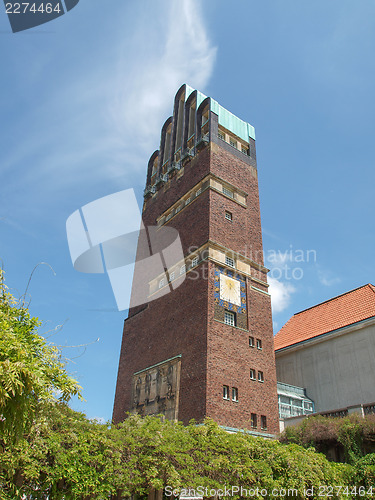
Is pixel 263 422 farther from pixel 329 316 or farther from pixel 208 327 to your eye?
pixel 329 316

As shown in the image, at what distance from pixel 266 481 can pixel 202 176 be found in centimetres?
2290

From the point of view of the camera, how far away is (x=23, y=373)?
7.90 metres

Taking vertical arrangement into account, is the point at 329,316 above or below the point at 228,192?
below

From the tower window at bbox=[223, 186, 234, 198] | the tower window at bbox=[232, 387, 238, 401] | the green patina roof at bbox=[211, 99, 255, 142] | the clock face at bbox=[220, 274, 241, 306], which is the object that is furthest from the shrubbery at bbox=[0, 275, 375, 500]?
the green patina roof at bbox=[211, 99, 255, 142]

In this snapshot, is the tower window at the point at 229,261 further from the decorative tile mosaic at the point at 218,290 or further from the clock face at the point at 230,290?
the clock face at the point at 230,290

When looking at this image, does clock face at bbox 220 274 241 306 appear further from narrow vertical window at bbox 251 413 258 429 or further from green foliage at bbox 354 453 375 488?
green foliage at bbox 354 453 375 488

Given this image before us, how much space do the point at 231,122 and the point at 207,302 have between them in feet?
62.0

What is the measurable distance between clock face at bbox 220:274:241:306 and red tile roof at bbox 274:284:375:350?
7.10 metres

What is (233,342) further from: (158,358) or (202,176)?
(202,176)

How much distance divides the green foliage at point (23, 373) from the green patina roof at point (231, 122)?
3049cm

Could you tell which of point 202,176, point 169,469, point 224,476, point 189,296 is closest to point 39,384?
point 169,469

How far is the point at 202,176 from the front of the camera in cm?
3281

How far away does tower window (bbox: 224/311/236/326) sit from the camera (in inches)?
1063

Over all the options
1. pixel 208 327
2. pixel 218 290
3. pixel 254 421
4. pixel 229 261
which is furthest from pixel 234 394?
pixel 229 261
